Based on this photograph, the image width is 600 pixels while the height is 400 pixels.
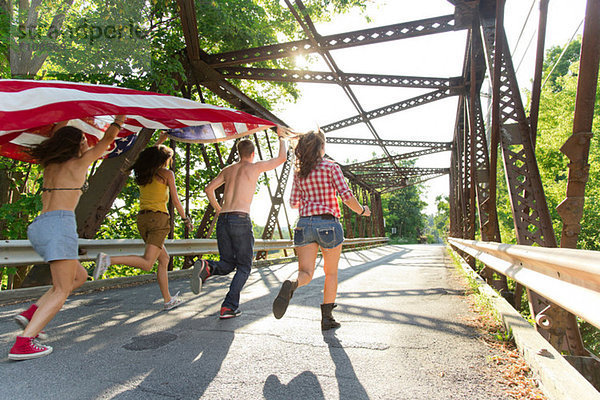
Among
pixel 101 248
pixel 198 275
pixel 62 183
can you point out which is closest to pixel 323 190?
pixel 198 275

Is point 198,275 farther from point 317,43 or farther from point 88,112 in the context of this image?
point 317,43

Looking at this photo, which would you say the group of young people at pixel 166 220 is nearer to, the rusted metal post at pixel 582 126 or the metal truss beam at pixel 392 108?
the rusted metal post at pixel 582 126

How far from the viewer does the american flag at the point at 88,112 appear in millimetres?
3519

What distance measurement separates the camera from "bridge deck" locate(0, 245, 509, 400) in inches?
92.8

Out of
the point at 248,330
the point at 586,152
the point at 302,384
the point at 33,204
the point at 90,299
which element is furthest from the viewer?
the point at 33,204

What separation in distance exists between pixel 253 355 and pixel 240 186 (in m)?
1.95

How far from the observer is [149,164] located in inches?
180

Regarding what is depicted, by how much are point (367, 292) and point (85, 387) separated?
4.65m

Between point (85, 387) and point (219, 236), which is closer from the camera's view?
point (85, 387)

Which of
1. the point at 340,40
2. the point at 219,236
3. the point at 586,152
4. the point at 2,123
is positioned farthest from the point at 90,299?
the point at 340,40

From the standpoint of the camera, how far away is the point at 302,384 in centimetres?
246

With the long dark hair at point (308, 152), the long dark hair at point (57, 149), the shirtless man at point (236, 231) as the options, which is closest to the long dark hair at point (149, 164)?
the shirtless man at point (236, 231)

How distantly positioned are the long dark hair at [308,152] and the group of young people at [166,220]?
1 cm

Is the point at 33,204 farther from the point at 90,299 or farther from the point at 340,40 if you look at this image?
the point at 340,40
